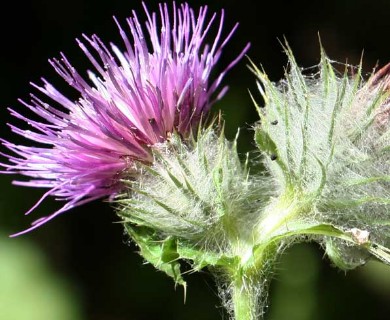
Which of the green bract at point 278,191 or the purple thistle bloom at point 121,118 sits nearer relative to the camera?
the green bract at point 278,191

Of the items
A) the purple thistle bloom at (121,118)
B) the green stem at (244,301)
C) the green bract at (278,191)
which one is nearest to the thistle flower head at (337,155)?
the green bract at (278,191)

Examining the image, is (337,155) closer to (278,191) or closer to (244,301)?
(278,191)

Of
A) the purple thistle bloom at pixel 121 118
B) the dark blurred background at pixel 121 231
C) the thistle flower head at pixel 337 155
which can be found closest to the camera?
the thistle flower head at pixel 337 155

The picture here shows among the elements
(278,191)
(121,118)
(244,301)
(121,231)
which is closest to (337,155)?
(278,191)

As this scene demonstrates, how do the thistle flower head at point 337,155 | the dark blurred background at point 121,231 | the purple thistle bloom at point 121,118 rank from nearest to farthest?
the thistle flower head at point 337,155
the purple thistle bloom at point 121,118
the dark blurred background at point 121,231

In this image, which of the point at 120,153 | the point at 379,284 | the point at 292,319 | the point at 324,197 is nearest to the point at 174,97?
the point at 120,153

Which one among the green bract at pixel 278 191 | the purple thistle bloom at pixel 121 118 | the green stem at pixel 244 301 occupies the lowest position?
the green stem at pixel 244 301

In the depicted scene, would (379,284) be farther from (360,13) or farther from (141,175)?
(141,175)

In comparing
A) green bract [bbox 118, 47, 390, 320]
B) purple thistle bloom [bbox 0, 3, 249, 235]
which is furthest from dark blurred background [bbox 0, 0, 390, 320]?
green bract [bbox 118, 47, 390, 320]

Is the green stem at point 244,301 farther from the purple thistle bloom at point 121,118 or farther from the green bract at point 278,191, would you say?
the purple thistle bloom at point 121,118
